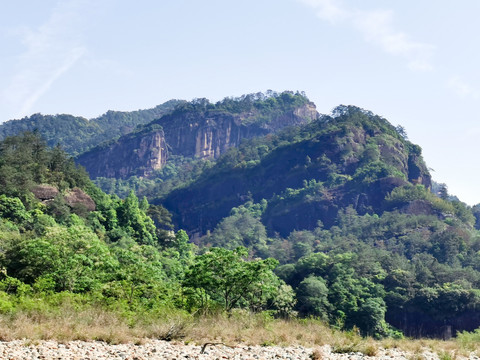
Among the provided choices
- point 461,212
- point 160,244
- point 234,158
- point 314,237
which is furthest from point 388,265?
point 234,158

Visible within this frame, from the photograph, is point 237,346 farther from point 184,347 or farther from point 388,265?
point 388,265

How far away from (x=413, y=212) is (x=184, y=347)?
367ft

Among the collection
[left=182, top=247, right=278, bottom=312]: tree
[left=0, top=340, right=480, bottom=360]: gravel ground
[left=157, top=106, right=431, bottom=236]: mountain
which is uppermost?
[left=157, top=106, right=431, bottom=236]: mountain

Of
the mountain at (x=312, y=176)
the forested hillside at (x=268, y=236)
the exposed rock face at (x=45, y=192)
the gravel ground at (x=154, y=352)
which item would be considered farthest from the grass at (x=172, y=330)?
the mountain at (x=312, y=176)

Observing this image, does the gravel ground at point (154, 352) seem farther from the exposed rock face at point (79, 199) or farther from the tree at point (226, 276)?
the exposed rock face at point (79, 199)

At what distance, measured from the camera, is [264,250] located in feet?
363

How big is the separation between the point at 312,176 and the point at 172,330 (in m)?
135

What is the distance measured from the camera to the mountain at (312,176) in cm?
13512

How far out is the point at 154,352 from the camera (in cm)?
1354

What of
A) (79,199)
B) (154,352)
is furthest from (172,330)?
(79,199)

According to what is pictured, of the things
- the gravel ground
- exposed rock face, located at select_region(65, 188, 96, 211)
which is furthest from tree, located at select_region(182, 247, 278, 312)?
exposed rock face, located at select_region(65, 188, 96, 211)

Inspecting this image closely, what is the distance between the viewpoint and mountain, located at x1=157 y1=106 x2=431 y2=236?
135 metres

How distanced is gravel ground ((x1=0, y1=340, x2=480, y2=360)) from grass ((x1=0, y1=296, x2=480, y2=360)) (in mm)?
304

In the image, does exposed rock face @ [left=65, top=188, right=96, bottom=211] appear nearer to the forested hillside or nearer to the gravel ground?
the forested hillside
